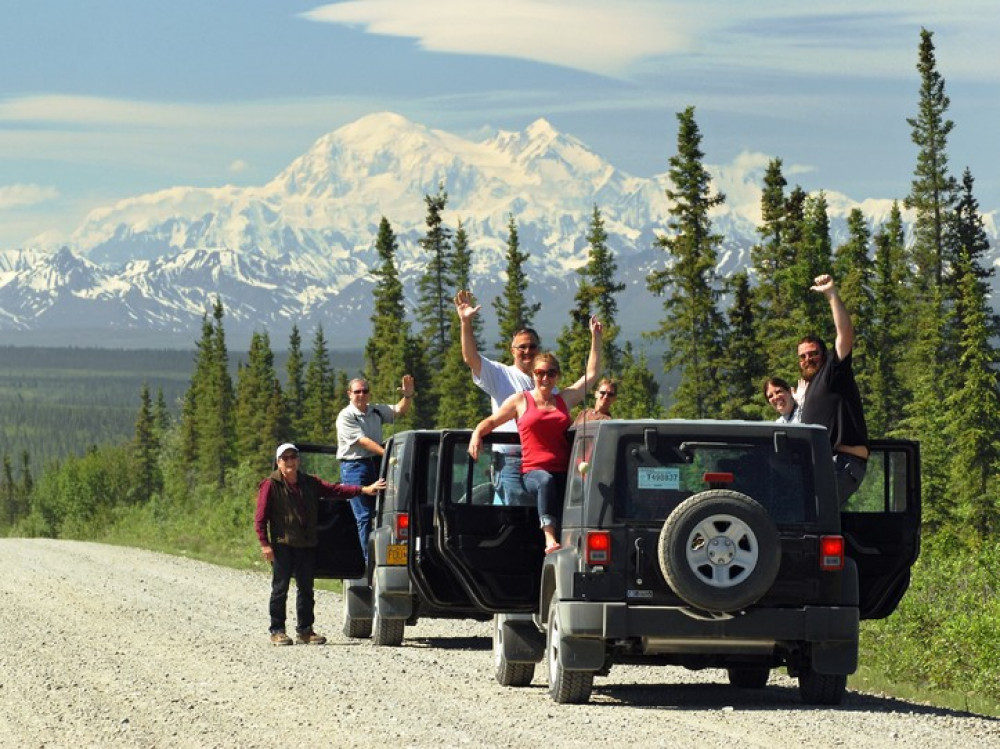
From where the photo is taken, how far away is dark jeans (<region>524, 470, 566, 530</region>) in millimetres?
12062

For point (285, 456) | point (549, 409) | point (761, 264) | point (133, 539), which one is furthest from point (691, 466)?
point (761, 264)

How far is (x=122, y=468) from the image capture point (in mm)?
174500

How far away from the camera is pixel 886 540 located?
479 inches

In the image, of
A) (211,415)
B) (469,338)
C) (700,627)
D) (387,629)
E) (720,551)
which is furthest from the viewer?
(211,415)

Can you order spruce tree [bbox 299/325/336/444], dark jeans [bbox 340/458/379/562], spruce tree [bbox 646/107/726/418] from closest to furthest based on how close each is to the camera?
dark jeans [bbox 340/458/379/562] < spruce tree [bbox 646/107/726/418] < spruce tree [bbox 299/325/336/444]

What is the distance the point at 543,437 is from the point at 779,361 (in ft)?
216

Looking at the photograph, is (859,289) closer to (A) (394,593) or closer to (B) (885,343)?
(B) (885,343)

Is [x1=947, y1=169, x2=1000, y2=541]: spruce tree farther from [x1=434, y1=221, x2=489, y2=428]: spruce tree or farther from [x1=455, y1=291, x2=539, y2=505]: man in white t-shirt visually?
[x1=455, y1=291, x2=539, y2=505]: man in white t-shirt

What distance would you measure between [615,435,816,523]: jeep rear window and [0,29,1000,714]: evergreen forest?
127 inches

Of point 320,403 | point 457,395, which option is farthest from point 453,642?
point 320,403

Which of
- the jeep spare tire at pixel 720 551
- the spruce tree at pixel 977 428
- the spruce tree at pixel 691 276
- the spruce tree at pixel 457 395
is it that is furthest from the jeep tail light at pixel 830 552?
the spruce tree at pixel 457 395

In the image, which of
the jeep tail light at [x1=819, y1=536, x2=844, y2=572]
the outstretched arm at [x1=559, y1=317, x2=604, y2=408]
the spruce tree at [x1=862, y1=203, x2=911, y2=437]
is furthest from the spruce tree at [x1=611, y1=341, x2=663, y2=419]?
the jeep tail light at [x1=819, y1=536, x2=844, y2=572]

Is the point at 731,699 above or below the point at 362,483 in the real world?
Answer: below

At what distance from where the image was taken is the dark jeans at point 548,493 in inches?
475
